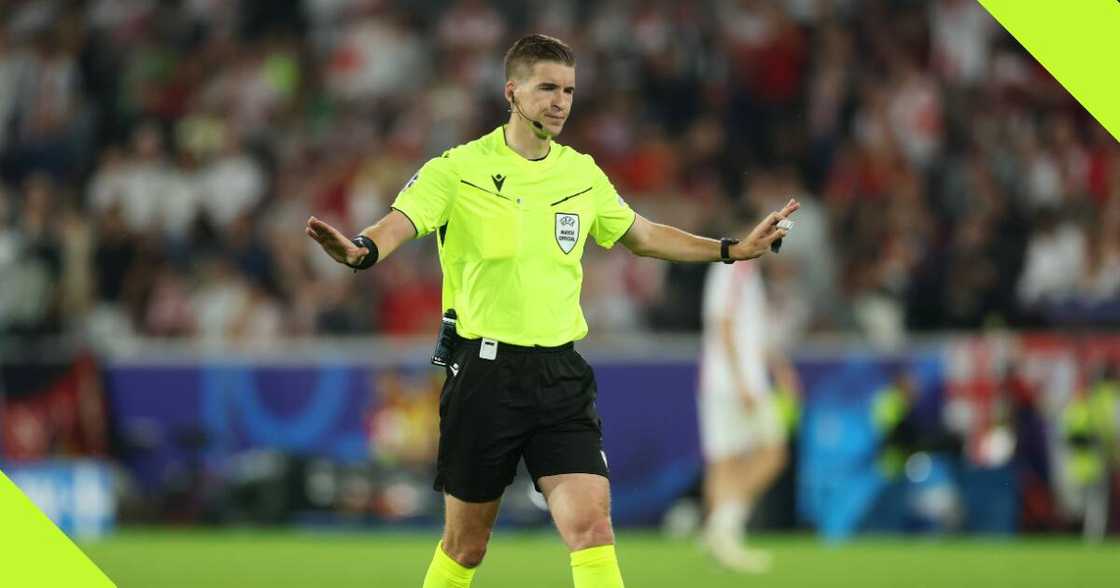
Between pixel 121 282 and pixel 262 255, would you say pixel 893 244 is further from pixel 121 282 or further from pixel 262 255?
pixel 121 282

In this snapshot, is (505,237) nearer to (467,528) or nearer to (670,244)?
(670,244)

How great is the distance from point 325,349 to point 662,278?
312cm

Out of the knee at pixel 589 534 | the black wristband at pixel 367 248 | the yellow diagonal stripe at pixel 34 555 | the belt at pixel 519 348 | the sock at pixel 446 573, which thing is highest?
the black wristband at pixel 367 248

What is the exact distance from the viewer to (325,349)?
17594 millimetres

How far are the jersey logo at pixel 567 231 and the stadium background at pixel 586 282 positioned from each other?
557cm

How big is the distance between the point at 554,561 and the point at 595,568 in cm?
680

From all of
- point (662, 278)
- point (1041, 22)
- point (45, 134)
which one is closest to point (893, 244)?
point (662, 278)

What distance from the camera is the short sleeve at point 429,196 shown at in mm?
7430

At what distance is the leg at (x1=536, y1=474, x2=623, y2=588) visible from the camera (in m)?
7.32

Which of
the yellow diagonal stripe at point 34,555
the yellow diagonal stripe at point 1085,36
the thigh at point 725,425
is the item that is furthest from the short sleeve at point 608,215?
the thigh at point 725,425

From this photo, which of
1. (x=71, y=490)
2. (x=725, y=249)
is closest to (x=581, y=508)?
(x=725, y=249)

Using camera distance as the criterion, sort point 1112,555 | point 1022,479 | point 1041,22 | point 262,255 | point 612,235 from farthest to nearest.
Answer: point 262,255 → point 1022,479 → point 1112,555 → point 1041,22 → point 612,235

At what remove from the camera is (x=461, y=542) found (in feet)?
25.2

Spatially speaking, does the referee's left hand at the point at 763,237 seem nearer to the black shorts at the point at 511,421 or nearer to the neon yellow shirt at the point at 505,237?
the neon yellow shirt at the point at 505,237
